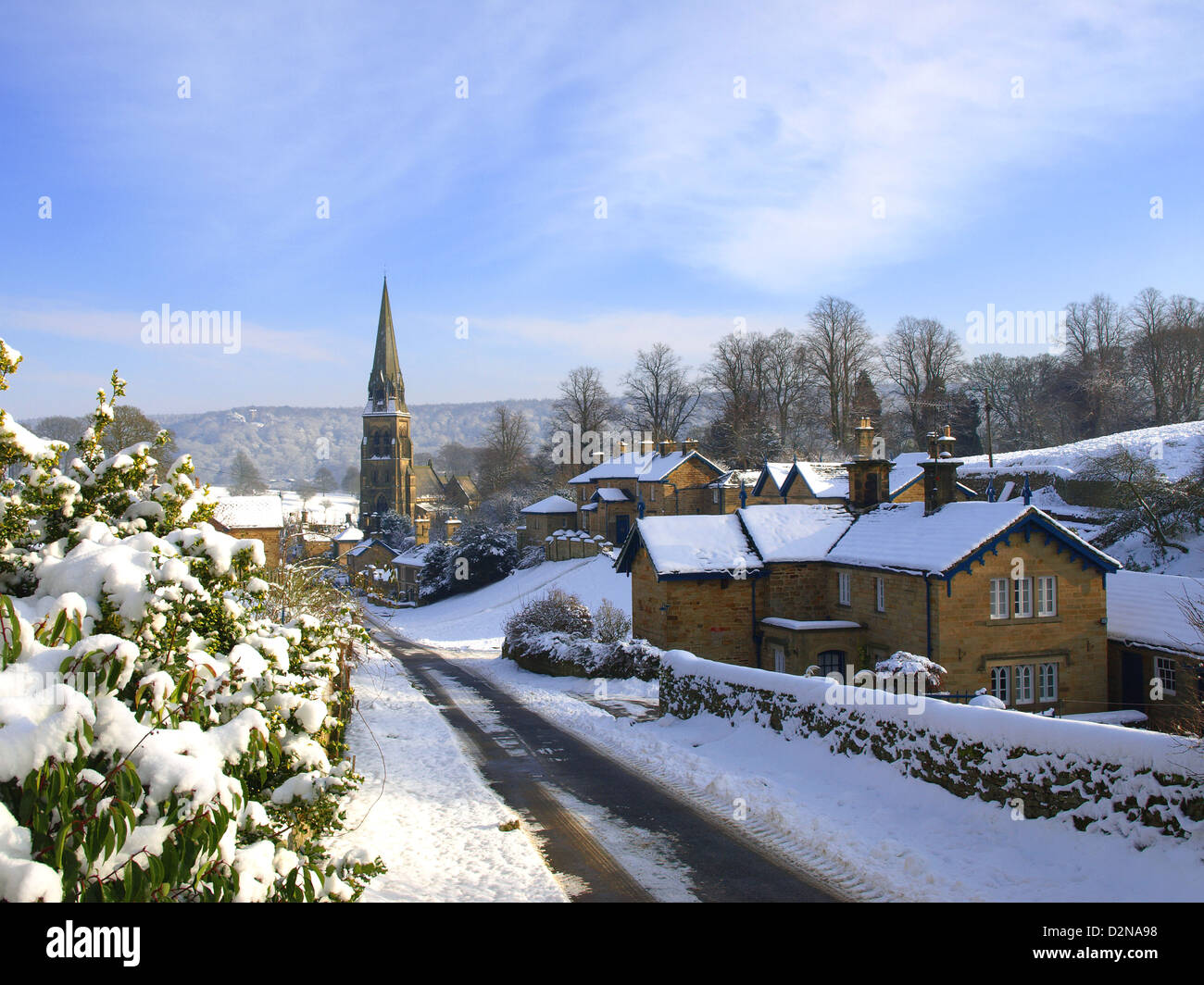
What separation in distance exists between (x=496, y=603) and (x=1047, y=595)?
1449 inches

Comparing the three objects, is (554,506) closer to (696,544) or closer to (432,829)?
(696,544)

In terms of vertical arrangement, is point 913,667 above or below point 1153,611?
below

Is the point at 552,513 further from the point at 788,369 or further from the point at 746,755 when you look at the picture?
the point at 746,755

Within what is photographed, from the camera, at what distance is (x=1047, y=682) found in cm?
2097

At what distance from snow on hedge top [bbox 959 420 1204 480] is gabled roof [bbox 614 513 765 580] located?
24812 millimetres

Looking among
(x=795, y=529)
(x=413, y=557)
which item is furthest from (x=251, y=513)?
(x=795, y=529)

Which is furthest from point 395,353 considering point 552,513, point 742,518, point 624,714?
point 624,714

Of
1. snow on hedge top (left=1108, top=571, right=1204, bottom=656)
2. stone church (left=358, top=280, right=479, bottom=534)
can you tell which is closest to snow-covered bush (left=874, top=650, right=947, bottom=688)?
snow on hedge top (left=1108, top=571, right=1204, bottom=656)

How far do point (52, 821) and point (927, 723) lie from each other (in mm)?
10593

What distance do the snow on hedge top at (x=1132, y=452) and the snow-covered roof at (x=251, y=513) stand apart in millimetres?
43501

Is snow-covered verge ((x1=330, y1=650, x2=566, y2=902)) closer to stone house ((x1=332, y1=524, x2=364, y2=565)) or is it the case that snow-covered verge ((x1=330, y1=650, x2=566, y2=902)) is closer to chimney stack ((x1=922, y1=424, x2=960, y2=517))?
chimney stack ((x1=922, y1=424, x2=960, y2=517))

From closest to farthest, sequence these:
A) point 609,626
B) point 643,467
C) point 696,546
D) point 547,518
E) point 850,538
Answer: point 850,538, point 696,546, point 609,626, point 643,467, point 547,518

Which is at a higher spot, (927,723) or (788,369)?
(788,369)
